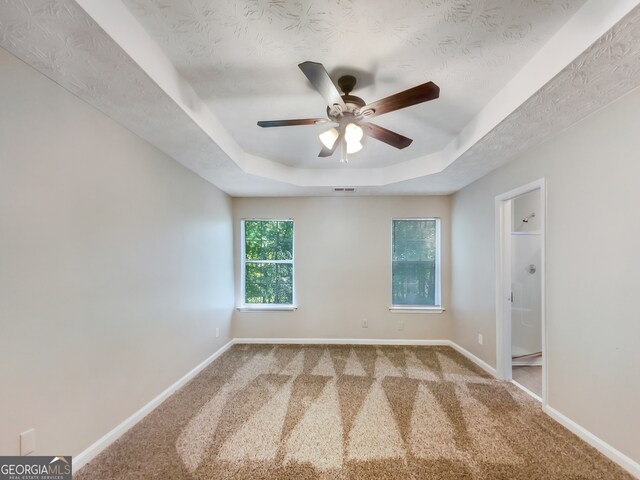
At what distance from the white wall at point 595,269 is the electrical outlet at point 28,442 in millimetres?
3368

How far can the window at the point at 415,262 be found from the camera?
4.32 metres

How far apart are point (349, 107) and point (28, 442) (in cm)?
255

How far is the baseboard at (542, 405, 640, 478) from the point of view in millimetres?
1650

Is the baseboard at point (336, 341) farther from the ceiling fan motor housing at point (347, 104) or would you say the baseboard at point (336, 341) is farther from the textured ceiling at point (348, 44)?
the ceiling fan motor housing at point (347, 104)

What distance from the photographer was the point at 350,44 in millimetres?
1540

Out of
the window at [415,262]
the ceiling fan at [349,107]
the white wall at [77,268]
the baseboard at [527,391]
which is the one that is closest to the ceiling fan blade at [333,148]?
the ceiling fan at [349,107]

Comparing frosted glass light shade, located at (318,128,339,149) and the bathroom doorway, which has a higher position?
frosted glass light shade, located at (318,128,339,149)

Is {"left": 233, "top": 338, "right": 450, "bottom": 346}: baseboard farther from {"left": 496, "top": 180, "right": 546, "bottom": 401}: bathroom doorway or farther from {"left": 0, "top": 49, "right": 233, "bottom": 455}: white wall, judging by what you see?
{"left": 0, "top": 49, "right": 233, "bottom": 455}: white wall

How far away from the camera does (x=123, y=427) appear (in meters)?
2.06

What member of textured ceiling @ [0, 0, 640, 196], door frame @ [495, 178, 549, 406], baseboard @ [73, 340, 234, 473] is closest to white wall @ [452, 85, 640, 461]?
textured ceiling @ [0, 0, 640, 196]

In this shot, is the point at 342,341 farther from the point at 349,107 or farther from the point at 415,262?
the point at 349,107

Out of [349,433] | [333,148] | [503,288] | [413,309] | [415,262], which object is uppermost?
[333,148]

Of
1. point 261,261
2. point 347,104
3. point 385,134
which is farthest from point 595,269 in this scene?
point 261,261

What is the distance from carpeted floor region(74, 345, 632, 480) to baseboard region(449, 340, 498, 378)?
10cm
